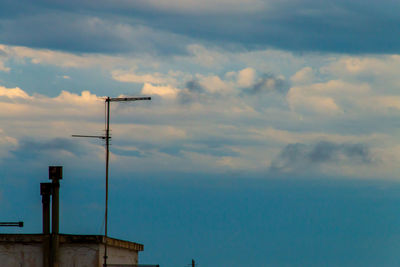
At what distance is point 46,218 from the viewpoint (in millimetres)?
47875

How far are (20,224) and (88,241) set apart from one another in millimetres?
5136

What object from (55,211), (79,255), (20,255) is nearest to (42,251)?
(20,255)

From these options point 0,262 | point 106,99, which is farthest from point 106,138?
point 0,262

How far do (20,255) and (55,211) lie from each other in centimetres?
355

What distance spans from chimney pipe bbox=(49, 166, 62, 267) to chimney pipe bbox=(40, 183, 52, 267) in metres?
0.26

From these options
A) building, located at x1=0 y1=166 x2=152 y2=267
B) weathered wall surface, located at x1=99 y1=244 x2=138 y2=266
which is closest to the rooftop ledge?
building, located at x1=0 y1=166 x2=152 y2=267

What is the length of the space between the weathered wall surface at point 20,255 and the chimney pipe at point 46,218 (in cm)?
38

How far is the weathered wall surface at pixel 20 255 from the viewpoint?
4606 cm

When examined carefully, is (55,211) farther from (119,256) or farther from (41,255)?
(119,256)

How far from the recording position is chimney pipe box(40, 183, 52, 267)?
45.9 meters

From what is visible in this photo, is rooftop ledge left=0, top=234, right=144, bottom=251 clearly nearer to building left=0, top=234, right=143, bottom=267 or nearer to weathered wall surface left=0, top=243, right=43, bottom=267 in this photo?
building left=0, top=234, right=143, bottom=267

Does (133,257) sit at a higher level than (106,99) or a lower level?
lower

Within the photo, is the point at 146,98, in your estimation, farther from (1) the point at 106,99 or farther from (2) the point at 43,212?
(2) the point at 43,212

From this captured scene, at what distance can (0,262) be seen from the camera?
4612 centimetres
